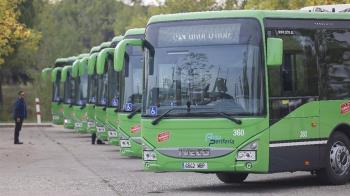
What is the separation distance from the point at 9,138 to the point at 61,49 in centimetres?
4664

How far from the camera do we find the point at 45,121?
60.7m

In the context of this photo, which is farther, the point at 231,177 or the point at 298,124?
the point at 231,177

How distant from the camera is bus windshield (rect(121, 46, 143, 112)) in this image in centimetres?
2445

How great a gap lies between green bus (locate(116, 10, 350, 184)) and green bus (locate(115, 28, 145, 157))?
6.38 metres

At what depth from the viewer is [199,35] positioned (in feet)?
55.2

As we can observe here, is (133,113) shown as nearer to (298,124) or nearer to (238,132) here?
(298,124)

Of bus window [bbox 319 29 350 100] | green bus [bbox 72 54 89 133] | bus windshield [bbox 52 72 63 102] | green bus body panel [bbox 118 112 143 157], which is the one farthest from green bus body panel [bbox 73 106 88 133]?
bus window [bbox 319 29 350 100]

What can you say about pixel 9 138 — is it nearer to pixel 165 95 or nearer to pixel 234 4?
pixel 234 4

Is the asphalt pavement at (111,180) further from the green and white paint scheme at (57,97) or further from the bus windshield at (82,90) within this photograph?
the green and white paint scheme at (57,97)

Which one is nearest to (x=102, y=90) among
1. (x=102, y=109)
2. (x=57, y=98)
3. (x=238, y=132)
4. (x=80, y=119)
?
(x=102, y=109)

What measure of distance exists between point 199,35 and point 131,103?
7.91m

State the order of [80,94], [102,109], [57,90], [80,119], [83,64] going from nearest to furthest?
[102,109] → [83,64] → [80,119] → [80,94] → [57,90]

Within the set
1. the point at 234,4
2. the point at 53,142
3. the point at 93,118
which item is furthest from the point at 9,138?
the point at 234,4

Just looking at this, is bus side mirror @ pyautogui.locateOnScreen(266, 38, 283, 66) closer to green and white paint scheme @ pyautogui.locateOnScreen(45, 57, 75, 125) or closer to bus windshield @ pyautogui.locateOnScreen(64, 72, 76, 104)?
bus windshield @ pyautogui.locateOnScreen(64, 72, 76, 104)
